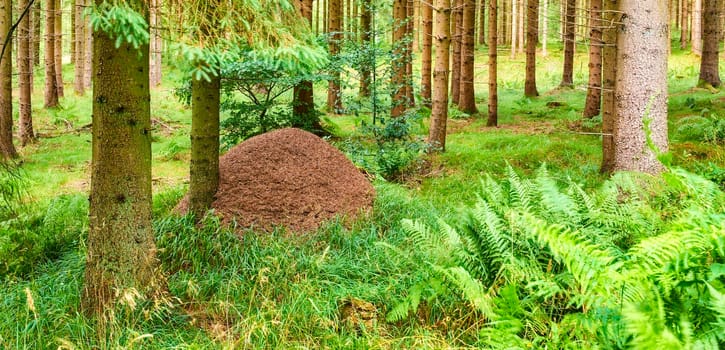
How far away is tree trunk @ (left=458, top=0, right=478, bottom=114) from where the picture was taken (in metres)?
14.2

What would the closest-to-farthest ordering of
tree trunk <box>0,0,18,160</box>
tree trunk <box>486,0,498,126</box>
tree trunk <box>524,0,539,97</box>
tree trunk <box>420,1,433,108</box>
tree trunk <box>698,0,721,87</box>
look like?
tree trunk <box>0,0,18,160</box> < tree trunk <box>420,1,433,108</box> < tree trunk <box>486,0,498,126</box> < tree trunk <box>698,0,721,87</box> < tree trunk <box>524,0,539,97</box>

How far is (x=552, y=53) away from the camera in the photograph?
35000 mm

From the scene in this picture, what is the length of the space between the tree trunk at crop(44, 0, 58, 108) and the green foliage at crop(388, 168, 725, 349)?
606 inches

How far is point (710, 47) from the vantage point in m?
15.2

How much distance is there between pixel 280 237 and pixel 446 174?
14.3 ft

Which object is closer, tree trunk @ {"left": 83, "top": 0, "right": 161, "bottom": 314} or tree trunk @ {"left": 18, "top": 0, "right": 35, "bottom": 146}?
tree trunk @ {"left": 83, "top": 0, "right": 161, "bottom": 314}

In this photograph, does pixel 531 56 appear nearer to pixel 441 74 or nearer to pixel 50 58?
pixel 441 74

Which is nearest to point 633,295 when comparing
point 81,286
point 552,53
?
point 81,286

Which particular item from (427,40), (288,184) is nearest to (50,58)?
(427,40)

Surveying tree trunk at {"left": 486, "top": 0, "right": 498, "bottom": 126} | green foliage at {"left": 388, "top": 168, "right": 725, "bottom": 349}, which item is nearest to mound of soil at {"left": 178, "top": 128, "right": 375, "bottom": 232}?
green foliage at {"left": 388, "top": 168, "right": 725, "bottom": 349}

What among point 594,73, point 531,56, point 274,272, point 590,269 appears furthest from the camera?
point 531,56

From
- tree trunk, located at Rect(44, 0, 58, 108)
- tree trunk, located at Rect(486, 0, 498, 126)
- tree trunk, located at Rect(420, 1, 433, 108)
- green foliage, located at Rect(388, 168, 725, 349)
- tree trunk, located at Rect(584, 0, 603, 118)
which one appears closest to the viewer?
green foliage, located at Rect(388, 168, 725, 349)

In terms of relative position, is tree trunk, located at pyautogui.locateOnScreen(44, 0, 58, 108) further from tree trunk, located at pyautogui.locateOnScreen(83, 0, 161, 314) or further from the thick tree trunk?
tree trunk, located at pyautogui.locateOnScreen(83, 0, 161, 314)

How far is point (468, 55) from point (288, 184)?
365 inches
